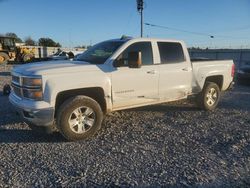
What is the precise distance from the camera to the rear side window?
7.19 m

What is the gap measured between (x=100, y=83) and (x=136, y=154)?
163 centimetres

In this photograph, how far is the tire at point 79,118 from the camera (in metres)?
5.60

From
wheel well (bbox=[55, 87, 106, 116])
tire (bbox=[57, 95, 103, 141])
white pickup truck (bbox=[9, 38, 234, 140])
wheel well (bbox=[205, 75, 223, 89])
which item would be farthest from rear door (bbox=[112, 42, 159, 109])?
wheel well (bbox=[205, 75, 223, 89])

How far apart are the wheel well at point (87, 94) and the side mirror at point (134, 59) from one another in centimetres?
79

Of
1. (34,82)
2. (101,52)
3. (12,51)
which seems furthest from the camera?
(12,51)

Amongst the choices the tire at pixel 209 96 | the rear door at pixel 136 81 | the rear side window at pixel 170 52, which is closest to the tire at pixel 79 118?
the rear door at pixel 136 81

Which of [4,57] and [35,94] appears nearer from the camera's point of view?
[35,94]

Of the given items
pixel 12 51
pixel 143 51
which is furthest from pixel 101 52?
pixel 12 51

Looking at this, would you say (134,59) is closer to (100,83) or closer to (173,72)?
(100,83)

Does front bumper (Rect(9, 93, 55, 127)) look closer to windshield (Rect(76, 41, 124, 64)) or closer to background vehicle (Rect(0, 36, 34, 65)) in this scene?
windshield (Rect(76, 41, 124, 64))

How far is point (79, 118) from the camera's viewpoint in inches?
231

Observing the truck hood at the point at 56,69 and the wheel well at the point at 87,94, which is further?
the wheel well at the point at 87,94

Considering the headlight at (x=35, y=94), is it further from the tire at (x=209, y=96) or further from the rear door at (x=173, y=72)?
the tire at (x=209, y=96)

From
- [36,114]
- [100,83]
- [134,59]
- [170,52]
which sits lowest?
[36,114]
